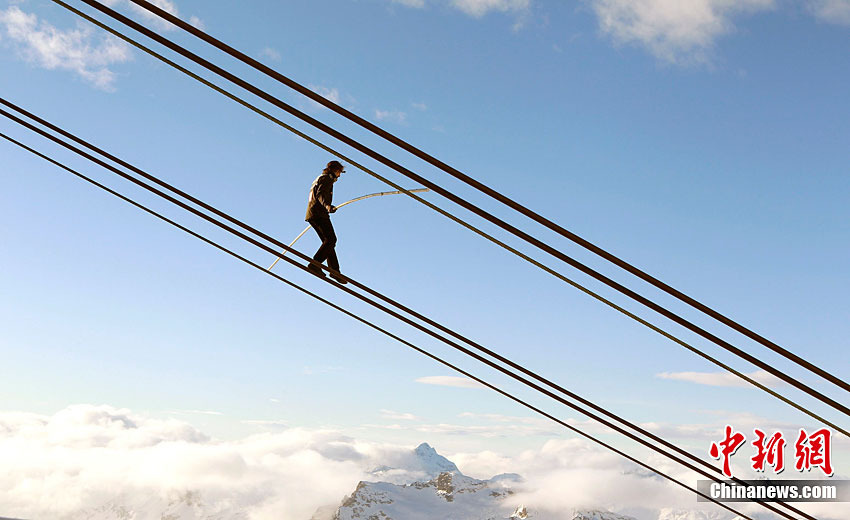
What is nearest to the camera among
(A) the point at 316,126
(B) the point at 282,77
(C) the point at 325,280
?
(B) the point at 282,77

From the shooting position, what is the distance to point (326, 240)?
12.7 metres

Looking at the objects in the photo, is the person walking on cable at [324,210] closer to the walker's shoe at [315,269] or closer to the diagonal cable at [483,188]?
the walker's shoe at [315,269]

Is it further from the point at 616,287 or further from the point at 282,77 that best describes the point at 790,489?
the point at 282,77

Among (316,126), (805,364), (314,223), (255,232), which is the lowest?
(805,364)

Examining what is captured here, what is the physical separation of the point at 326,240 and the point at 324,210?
584 mm

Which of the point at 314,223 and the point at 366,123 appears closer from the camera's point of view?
the point at 366,123

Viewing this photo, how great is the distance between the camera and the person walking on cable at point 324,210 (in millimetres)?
12602

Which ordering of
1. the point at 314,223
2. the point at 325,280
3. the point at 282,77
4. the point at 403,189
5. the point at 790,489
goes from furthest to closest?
1. the point at 790,489
2. the point at 314,223
3. the point at 325,280
4. the point at 403,189
5. the point at 282,77

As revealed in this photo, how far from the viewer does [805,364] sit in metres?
6.23

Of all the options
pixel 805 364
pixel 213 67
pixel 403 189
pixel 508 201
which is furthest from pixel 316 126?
pixel 805 364

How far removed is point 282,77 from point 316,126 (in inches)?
24.0

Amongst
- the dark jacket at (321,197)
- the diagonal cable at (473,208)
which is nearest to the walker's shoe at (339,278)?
the dark jacket at (321,197)

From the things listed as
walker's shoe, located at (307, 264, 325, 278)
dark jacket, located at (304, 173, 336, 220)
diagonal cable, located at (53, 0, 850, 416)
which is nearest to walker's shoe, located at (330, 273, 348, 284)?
walker's shoe, located at (307, 264, 325, 278)

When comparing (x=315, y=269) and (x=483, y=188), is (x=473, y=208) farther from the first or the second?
(x=315, y=269)
